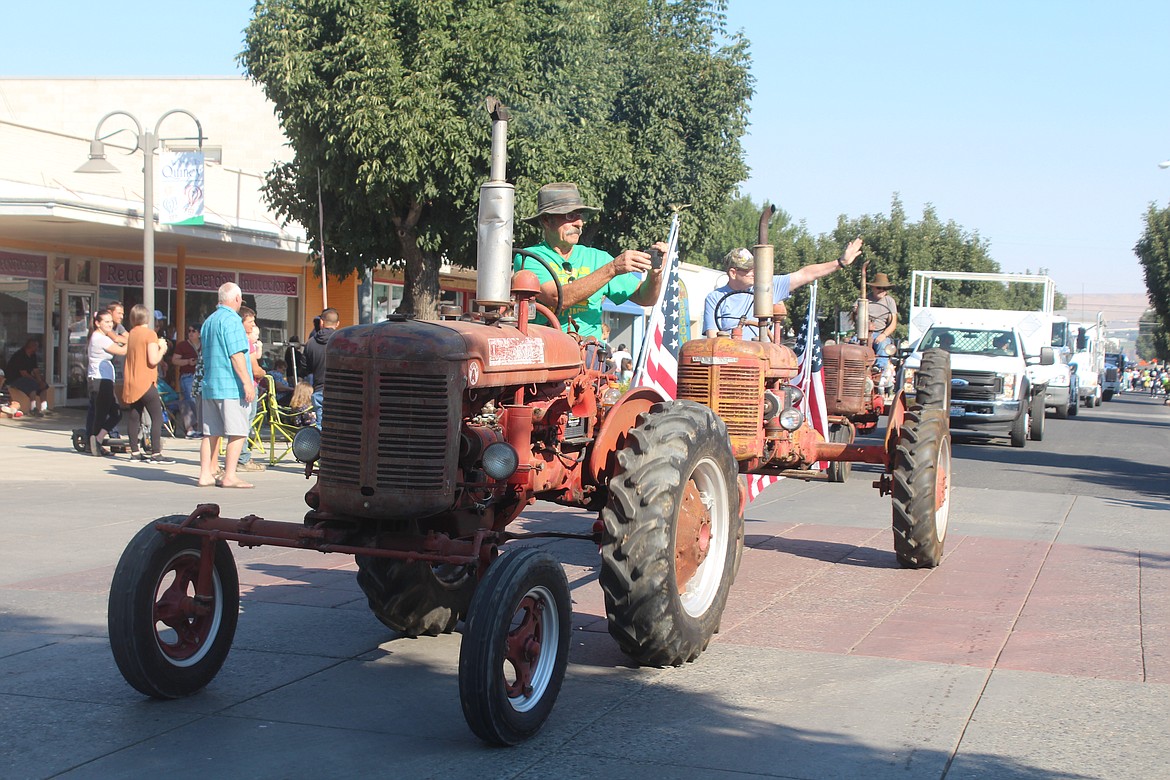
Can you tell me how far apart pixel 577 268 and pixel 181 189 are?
12.8 metres

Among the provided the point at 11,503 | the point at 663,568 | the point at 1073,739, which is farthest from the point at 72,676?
the point at 11,503

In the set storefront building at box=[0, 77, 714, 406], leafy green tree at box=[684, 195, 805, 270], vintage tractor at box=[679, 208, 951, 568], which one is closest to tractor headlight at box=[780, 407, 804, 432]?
vintage tractor at box=[679, 208, 951, 568]

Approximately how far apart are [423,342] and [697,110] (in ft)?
84.2

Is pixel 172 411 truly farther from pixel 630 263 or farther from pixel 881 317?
pixel 630 263

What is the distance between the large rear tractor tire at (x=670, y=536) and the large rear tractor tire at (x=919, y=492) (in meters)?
2.28

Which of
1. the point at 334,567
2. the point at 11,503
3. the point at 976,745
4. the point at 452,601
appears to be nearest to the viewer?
the point at 976,745

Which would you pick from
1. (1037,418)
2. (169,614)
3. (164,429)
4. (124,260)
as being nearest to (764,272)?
(169,614)

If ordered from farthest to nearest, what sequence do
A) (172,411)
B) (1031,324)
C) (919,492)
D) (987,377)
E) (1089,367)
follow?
(1089,367) → (1031,324) → (987,377) → (172,411) → (919,492)

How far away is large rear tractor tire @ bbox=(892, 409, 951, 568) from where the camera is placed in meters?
7.84

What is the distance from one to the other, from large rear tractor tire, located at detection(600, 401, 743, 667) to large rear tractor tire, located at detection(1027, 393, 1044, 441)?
18.3m

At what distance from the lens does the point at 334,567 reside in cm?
793

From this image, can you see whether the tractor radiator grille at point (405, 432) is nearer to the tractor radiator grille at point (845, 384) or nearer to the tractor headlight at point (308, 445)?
the tractor headlight at point (308, 445)

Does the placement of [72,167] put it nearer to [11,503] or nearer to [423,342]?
[11,503]

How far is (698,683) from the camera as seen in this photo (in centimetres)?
527
